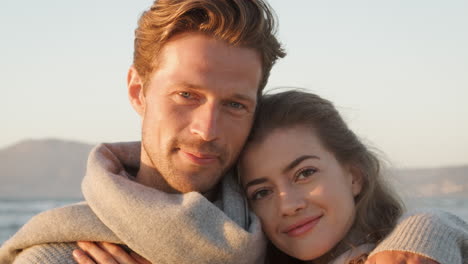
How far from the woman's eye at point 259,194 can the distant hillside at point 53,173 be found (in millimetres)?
40444

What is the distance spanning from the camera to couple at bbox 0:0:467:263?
2.68 metres

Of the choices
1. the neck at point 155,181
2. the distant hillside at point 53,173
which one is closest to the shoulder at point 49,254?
the neck at point 155,181

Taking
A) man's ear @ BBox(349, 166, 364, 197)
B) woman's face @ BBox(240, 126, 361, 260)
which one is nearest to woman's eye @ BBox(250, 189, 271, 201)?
woman's face @ BBox(240, 126, 361, 260)

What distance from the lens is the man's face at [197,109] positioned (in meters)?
2.87

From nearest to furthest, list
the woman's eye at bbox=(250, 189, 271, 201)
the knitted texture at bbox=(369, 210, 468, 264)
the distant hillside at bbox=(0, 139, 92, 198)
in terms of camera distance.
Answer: the knitted texture at bbox=(369, 210, 468, 264) → the woman's eye at bbox=(250, 189, 271, 201) → the distant hillside at bbox=(0, 139, 92, 198)

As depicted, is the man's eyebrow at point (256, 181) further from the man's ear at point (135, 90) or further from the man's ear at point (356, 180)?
the man's ear at point (135, 90)

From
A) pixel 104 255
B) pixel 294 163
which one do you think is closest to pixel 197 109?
pixel 294 163

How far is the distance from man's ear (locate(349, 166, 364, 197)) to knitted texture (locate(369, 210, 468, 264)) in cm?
37

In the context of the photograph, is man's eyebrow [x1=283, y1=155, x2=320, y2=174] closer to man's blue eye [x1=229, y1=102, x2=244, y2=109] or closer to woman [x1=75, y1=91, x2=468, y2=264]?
woman [x1=75, y1=91, x2=468, y2=264]

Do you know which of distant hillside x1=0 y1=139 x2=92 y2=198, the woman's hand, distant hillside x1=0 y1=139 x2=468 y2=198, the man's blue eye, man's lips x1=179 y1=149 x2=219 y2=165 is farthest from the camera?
distant hillside x1=0 y1=139 x2=92 y2=198

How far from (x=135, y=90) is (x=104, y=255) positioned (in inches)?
36.3

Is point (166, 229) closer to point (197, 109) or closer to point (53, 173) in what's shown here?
A: point (197, 109)

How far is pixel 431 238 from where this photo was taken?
2.64 m

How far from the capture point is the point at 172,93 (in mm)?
2934
